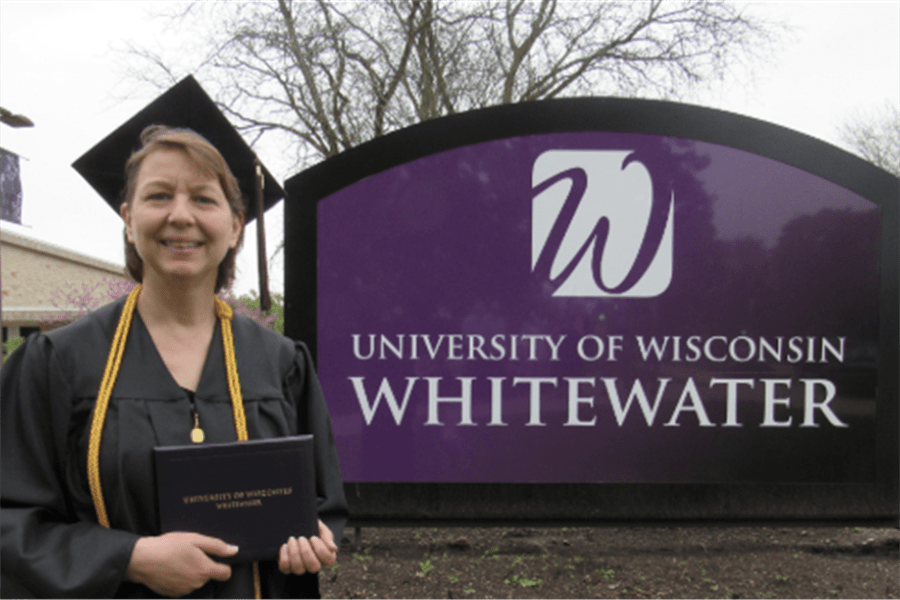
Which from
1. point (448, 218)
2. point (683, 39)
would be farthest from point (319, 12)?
point (448, 218)

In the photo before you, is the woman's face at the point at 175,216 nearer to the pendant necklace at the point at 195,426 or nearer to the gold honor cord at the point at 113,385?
the gold honor cord at the point at 113,385

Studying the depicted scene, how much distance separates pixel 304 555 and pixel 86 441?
47 centimetres

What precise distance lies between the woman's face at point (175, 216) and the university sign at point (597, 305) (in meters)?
1.88

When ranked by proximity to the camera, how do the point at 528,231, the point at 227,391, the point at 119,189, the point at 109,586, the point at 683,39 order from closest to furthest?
the point at 109,586
the point at 227,391
the point at 119,189
the point at 528,231
the point at 683,39

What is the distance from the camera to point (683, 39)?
11.9 meters

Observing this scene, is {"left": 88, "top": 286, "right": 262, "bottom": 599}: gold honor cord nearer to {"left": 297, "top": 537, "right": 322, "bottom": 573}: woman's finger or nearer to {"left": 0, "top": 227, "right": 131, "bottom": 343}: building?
{"left": 297, "top": 537, "right": 322, "bottom": 573}: woman's finger

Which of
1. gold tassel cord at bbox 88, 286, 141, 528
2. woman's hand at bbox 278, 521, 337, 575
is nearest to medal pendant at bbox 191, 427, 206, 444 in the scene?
gold tassel cord at bbox 88, 286, 141, 528

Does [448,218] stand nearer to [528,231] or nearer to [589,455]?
[528,231]

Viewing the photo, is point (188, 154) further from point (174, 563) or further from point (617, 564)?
point (617, 564)

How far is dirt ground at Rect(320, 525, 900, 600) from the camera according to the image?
3143 millimetres

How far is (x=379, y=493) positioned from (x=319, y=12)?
1113 cm

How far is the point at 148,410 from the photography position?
1.24 m

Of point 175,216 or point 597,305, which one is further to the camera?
point 597,305

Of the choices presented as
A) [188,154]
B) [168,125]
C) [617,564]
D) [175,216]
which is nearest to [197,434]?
[175,216]
